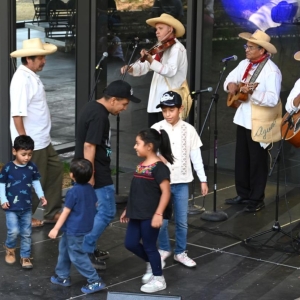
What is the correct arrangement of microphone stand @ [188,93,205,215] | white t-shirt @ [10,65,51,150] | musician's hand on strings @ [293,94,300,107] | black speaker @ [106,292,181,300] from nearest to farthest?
black speaker @ [106,292,181,300], musician's hand on strings @ [293,94,300,107], white t-shirt @ [10,65,51,150], microphone stand @ [188,93,205,215]

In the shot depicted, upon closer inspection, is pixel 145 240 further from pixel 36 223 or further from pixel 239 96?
pixel 239 96

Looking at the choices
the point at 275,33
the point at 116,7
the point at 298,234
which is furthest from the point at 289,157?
the point at 116,7

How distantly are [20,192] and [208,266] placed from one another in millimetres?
1717

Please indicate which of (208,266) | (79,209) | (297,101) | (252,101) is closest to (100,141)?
(79,209)

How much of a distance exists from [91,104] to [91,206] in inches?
33.5

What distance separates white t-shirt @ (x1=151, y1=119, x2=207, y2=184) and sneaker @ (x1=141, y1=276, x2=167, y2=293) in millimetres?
837

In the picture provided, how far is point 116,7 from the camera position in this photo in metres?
10.2

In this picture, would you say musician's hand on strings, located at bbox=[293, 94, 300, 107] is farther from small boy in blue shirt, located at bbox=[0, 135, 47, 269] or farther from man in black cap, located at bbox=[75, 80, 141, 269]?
small boy in blue shirt, located at bbox=[0, 135, 47, 269]

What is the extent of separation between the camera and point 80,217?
617 centimetres

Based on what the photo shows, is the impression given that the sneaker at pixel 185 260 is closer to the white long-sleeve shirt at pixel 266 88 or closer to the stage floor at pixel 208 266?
the stage floor at pixel 208 266

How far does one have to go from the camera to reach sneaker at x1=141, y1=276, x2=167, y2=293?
20.6ft

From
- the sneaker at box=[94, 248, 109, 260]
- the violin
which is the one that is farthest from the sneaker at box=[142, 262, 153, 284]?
the violin

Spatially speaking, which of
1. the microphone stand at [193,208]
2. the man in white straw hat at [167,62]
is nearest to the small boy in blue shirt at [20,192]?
the man in white straw hat at [167,62]

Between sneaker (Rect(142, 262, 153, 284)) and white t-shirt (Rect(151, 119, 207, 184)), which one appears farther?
white t-shirt (Rect(151, 119, 207, 184))
